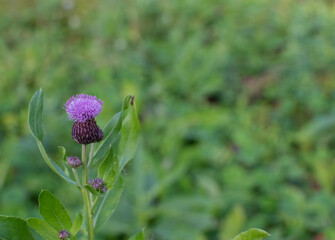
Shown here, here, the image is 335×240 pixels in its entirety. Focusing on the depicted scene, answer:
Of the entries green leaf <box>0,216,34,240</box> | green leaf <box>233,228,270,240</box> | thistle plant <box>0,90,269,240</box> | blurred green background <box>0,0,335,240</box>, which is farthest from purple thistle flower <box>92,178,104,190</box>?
blurred green background <box>0,0,335,240</box>

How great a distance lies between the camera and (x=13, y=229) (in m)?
0.59

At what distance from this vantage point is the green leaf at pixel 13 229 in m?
0.58

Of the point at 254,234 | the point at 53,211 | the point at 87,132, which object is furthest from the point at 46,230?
the point at 254,234

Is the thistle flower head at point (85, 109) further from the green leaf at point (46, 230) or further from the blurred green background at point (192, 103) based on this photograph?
the blurred green background at point (192, 103)

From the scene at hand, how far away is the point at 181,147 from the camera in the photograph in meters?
2.71

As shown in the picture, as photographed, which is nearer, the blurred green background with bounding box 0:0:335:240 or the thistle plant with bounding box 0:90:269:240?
the thistle plant with bounding box 0:90:269:240

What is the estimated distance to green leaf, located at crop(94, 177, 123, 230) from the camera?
69 cm

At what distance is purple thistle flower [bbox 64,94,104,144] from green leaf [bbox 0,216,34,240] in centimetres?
14

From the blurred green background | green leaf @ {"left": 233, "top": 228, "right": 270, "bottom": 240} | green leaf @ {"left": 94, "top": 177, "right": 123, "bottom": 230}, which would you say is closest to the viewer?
green leaf @ {"left": 233, "top": 228, "right": 270, "bottom": 240}

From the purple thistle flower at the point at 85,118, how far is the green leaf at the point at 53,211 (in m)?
0.09

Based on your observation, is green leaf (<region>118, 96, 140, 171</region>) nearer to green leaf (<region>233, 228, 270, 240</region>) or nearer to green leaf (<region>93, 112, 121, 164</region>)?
green leaf (<region>93, 112, 121, 164</region>)

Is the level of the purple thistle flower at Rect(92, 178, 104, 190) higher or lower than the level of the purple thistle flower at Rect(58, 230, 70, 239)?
higher

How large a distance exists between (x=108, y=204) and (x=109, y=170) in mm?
90

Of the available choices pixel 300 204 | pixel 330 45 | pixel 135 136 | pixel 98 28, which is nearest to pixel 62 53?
pixel 98 28
